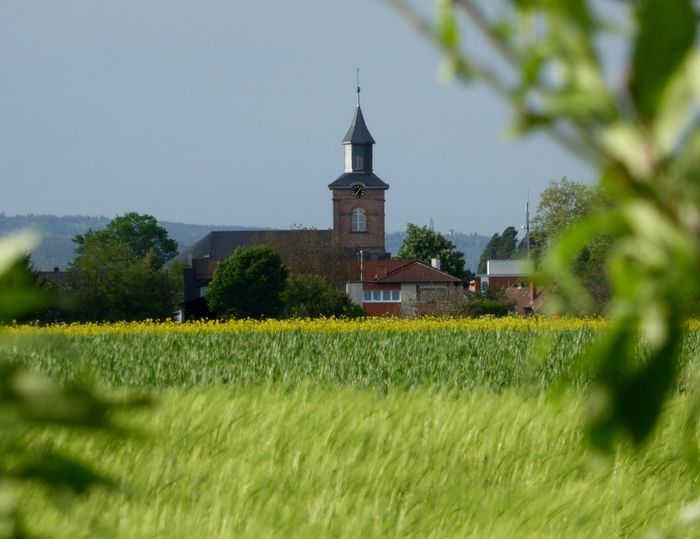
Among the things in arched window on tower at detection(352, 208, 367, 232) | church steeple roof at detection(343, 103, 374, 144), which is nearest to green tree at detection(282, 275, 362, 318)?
arched window on tower at detection(352, 208, 367, 232)

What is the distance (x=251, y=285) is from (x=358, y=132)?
58.6m

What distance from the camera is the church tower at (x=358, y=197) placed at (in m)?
104

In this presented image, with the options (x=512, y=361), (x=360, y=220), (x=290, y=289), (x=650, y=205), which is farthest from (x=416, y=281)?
(x=650, y=205)

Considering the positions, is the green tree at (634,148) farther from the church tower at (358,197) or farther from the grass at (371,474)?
the church tower at (358,197)

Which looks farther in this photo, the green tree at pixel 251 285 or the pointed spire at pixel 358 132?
the pointed spire at pixel 358 132

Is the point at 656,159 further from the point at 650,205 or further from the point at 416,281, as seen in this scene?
the point at 416,281

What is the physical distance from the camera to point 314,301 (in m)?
46.8

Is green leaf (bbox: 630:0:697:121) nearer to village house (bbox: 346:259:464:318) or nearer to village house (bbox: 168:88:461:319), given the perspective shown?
village house (bbox: 168:88:461:319)

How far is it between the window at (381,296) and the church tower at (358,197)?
Result: 28.6m

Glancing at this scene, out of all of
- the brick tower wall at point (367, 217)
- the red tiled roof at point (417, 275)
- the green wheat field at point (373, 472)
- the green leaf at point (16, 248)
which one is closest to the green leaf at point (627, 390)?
the green leaf at point (16, 248)

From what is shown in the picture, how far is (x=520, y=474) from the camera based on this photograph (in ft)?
17.7

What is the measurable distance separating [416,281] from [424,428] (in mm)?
64924

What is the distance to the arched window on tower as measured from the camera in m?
106

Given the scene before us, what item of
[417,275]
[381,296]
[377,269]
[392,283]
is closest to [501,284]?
[417,275]
